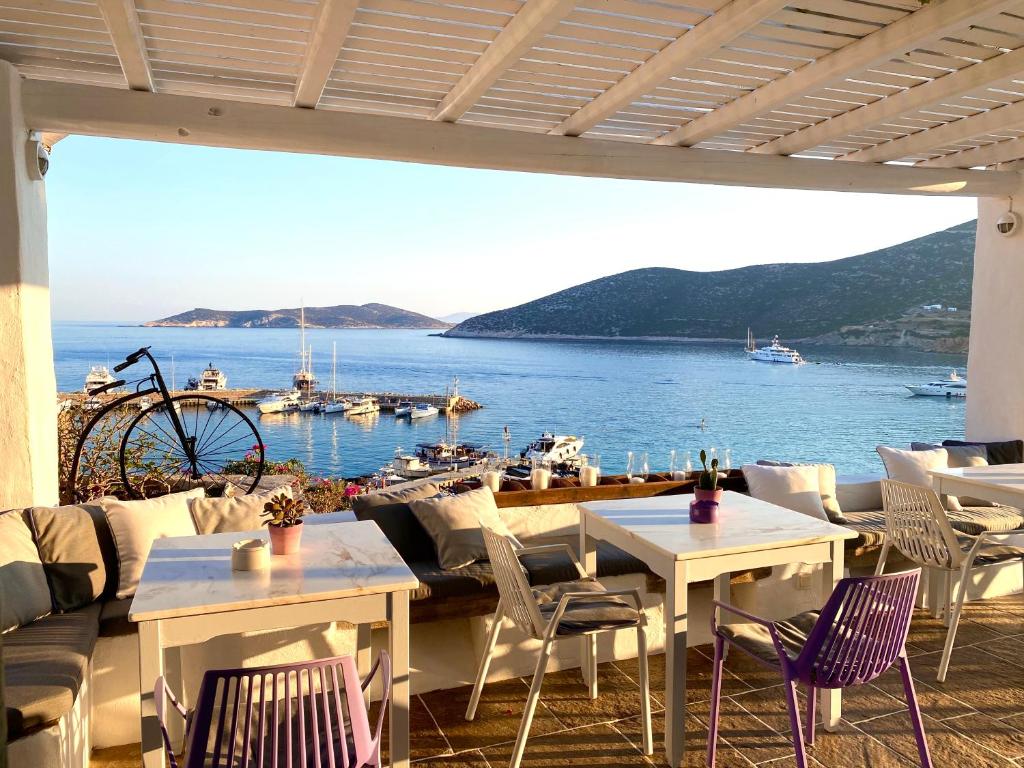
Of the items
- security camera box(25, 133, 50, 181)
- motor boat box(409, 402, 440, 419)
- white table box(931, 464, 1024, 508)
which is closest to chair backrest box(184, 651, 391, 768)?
security camera box(25, 133, 50, 181)

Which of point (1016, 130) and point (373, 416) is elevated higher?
point (1016, 130)

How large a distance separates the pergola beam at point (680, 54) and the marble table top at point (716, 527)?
190 cm

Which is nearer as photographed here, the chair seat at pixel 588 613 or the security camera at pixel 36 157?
the chair seat at pixel 588 613

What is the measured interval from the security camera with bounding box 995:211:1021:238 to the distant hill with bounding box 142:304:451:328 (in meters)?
49.1

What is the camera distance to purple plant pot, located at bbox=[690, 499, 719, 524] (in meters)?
3.15

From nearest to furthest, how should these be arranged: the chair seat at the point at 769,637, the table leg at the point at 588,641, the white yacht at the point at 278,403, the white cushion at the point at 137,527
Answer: the chair seat at the point at 769,637 → the white cushion at the point at 137,527 → the table leg at the point at 588,641 → the white yacht at the point at 278,403

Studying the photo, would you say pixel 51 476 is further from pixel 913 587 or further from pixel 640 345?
pixel 640 345

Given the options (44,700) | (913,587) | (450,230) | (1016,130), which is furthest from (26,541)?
(450,230)

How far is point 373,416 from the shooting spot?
46906 millimetres

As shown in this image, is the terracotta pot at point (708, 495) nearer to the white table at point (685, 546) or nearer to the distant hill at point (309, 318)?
the white table at point (685, 546)

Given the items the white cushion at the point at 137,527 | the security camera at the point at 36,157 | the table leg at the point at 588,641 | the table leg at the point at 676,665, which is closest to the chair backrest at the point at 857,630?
the table leg at the point at 676,665

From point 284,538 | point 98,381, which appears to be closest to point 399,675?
point 284,538

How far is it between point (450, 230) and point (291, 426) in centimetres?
1701

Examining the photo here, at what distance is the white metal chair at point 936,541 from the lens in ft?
11.6
